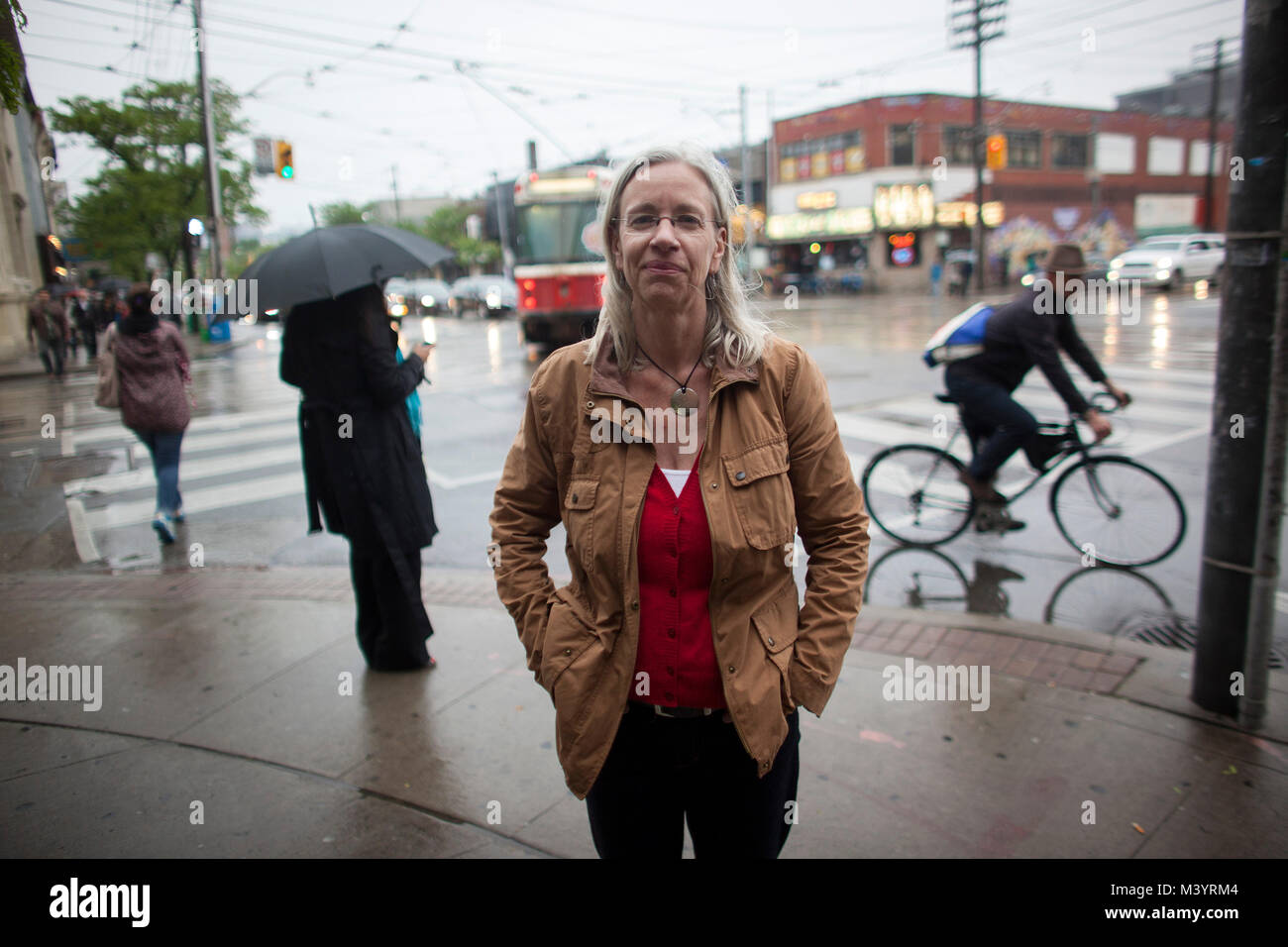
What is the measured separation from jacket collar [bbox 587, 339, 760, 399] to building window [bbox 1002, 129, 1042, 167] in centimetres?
5056

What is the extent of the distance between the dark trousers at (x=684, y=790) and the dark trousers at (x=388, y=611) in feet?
7.51

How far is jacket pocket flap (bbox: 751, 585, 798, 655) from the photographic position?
193 centimetres

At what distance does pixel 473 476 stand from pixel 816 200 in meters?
41.5

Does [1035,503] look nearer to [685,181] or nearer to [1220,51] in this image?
[685,181]

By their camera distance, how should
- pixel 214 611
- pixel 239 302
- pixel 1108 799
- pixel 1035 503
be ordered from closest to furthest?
pixel 1108 799
pixel 239 302
pixel 214 611
pixel 1035 503

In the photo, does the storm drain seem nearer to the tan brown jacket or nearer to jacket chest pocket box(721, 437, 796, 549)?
the tan brown jacket

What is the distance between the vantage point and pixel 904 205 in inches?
1694

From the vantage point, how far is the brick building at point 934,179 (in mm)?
42969

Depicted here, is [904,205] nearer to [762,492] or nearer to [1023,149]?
[1023,149]

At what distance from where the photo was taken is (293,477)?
8.70 metres

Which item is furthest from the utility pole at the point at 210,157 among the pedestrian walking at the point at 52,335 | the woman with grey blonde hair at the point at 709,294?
the woman with grey blonde hair at the point at 709,294

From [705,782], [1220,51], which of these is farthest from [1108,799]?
[1220,51]

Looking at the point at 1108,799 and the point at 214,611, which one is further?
the point at 214,611
